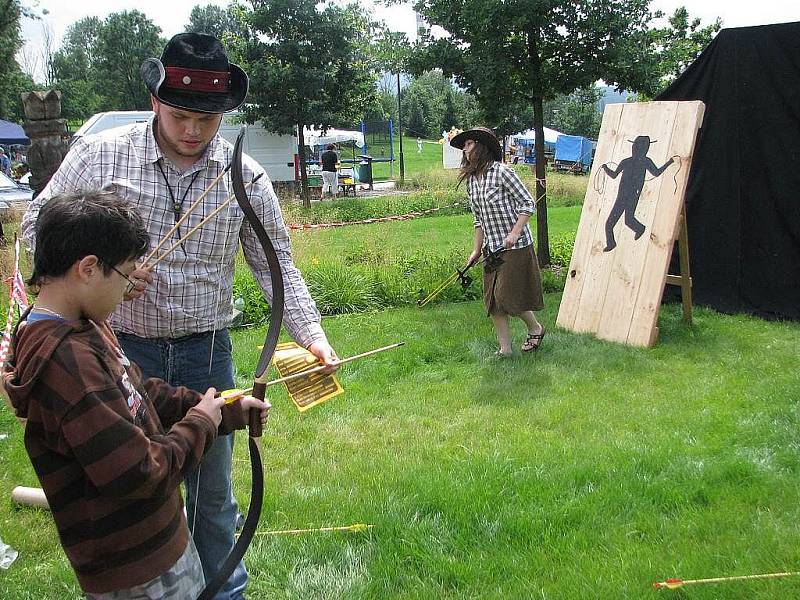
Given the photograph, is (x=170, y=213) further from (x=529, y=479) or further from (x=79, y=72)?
(x=79, y=72)

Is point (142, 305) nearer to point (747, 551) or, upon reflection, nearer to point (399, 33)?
point (747, 551)

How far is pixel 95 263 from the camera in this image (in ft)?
4.88

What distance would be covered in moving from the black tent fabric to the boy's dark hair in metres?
5.69

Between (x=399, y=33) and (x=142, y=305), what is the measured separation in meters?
5.83

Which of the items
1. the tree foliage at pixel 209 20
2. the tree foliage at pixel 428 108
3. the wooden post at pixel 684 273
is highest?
the tree foliage at pixel 209 20

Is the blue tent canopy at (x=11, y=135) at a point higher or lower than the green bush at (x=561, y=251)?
higher

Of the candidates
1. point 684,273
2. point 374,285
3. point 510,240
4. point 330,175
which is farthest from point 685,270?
point 330,175

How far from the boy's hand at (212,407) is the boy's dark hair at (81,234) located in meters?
0.39

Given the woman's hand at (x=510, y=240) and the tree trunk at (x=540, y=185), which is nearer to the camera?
the woman's hand at (x=510, y=240)

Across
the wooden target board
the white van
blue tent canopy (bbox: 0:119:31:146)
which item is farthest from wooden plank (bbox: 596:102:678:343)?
blue tent canopy (bbox: 0:119:31:146)

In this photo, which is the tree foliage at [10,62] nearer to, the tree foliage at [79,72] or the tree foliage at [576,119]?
the tree foliage at [79,72]

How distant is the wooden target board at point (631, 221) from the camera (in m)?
5.34

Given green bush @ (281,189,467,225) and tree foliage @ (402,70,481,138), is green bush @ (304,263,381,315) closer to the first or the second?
green bush @ (281,189,467,225)

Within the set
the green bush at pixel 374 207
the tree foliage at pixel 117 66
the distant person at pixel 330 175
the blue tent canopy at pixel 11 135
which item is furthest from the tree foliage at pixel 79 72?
the green bush at pixel 374 207
